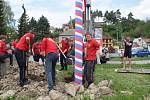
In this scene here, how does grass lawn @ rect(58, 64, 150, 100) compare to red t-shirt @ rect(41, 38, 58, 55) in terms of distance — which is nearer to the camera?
grass lawn @ rect(58, 64, 150, 100)

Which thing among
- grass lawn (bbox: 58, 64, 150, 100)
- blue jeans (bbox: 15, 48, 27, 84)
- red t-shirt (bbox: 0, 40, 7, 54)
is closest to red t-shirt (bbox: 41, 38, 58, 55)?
blue jeans (bbox: 15, 48, 27, 84)

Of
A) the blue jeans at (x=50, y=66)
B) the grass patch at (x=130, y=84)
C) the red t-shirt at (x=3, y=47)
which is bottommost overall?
the grass patch at (x=130, y=84)

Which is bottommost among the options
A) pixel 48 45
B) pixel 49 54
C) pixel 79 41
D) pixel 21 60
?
pixel 21 60

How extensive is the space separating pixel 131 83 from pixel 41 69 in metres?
3.61

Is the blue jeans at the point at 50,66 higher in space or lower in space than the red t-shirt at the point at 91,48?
lower

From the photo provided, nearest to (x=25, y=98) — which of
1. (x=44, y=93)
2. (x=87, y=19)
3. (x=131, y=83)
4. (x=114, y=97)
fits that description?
(x=44, y=93)

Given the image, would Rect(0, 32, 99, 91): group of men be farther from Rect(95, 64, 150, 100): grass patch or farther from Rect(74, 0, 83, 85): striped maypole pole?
Rect(95, 64, 150, 100): grass patch

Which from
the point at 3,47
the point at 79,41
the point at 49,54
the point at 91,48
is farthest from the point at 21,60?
the point at 91,48

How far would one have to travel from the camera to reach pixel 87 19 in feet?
59.3

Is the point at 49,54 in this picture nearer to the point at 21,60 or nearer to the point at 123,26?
the point at 21,60

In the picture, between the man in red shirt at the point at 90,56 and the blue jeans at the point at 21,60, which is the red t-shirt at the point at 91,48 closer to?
the man in red shirt at the point at 90,56

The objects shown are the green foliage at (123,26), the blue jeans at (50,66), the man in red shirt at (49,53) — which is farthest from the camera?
the green foliage at (123,26)

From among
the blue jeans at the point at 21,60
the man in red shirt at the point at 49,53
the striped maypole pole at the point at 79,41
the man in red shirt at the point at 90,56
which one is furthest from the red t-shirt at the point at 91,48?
the blue jeans at the point at 21,60

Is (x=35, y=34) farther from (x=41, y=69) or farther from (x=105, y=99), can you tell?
(x=105, y=99)
